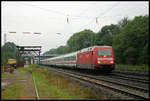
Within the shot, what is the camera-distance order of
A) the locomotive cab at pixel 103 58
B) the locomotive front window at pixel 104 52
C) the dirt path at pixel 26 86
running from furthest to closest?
the locomotive front window at pixel 104 52 < the locomotive cab at pixel 103 58 < the dirt path at pixel 26 86

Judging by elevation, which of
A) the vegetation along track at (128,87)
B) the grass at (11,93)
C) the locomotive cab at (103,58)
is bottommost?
the grass at (11,93)

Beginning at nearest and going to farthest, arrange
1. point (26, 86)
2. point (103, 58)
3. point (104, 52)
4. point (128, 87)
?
point (128, 87) → point (26, 86) → point (103, 58) → point (104, 52)

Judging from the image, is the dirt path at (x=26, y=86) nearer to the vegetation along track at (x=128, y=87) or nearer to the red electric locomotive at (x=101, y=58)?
the vegetation along track at (x=128, y=87)

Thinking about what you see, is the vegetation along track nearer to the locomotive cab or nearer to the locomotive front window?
the locomotive cab

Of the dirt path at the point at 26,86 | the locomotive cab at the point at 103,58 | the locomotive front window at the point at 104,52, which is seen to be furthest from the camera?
the locomotive front window at the point at 104,52

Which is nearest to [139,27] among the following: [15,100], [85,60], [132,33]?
[132,33]

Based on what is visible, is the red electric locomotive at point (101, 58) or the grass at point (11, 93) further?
the red electric locomotive at point (101, 58)

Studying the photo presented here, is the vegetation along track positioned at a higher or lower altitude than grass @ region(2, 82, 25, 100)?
higher

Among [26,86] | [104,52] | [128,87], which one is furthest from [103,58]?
[26,86]

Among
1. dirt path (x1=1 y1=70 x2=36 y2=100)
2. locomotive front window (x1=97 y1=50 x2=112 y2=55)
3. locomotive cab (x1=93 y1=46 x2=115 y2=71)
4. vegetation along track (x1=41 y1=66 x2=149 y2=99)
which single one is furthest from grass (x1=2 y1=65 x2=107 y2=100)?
locomotive front window (x1=97 y1=50 x2=112 y2=55)

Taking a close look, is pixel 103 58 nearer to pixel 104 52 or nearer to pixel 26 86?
pixel 104 52

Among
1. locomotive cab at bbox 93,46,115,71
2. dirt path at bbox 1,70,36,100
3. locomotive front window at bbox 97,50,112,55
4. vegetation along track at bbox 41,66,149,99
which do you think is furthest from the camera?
locomotive front window at bbox 97,50,112,55

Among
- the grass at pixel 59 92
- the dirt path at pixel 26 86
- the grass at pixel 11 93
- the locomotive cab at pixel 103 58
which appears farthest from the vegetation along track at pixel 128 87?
the locomotive cab at pixel 103 58

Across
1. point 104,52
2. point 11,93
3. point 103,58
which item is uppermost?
point 104,52
